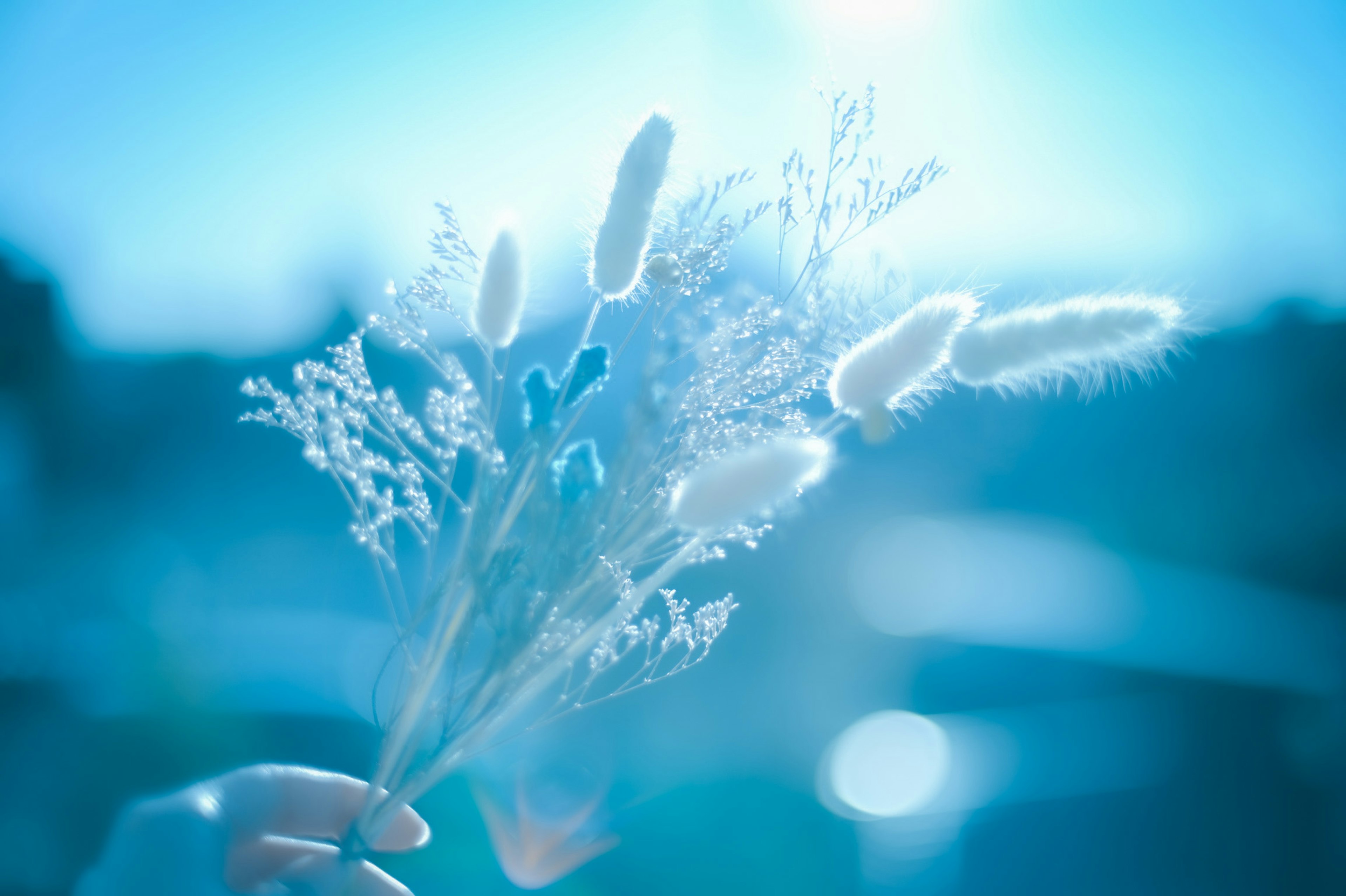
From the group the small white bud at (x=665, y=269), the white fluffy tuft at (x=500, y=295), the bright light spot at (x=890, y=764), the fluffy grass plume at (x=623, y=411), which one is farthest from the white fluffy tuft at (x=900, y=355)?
the bright light spot at (x=890, y=764)

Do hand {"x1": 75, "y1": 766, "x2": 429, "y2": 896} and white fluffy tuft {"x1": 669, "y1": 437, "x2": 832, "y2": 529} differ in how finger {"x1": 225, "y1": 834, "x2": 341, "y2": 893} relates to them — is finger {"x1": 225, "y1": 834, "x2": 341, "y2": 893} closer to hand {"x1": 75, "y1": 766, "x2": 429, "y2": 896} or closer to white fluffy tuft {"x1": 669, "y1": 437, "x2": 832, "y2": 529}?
hand {"x1": 75, "y1": 766, "x2": 429, "y2": 896}

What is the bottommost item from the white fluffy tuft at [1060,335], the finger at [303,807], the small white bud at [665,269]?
the finger at [303,807]

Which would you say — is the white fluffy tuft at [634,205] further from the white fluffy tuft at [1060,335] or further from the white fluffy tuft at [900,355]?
the white fluffy tuft at [1060,335]

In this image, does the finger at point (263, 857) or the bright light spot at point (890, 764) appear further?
the bright light spot at point (890, 764)

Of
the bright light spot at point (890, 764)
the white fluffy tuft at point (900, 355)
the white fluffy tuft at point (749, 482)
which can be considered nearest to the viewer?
the white fluffy tuft at point (749, 482)

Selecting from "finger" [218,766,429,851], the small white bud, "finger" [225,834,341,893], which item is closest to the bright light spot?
"finger" [218,766,429,851]

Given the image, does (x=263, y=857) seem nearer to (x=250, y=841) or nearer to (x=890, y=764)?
(x=250, y=841)

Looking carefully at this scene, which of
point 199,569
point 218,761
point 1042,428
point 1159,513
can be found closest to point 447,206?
point 218,761
